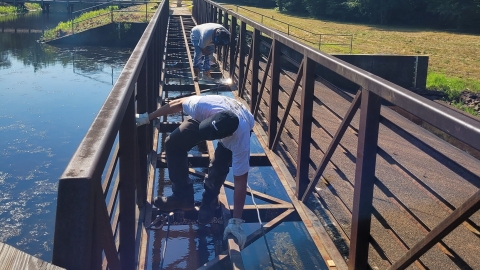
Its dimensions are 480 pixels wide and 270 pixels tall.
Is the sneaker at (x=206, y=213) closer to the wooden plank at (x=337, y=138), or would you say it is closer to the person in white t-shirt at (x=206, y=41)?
the wooden plank at (x=337, y=138)

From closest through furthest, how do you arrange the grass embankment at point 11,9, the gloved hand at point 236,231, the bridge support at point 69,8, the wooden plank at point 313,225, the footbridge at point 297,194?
1. the footbridge at point 297,194
2. the wooden plank at point 313,225
3. the gloved hand at point 236,231
4. the bridge support at point 69,8
5. the grass embankment at point 11,9

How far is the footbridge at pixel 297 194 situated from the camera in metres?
2.23

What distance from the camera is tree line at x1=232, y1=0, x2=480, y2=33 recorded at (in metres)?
39.7

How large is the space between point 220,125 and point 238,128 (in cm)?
33

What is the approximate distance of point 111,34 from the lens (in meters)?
35.9

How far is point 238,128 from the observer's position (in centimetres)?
466

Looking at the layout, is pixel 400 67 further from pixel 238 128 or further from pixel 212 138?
A: pixel 212 138

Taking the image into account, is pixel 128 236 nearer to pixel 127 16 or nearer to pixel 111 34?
pixel 111 34

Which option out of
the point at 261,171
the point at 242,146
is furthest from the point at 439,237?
the point at 261,171

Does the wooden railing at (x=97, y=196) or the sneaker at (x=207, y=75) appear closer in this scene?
the wooden railing at (x=97, y=196)

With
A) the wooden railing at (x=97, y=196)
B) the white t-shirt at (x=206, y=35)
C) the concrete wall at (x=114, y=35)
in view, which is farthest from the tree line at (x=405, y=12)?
the wooden railing at (x=97, y=196)

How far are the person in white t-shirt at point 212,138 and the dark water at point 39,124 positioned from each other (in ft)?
10.8

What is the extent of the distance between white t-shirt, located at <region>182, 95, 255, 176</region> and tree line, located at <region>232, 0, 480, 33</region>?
38.1m

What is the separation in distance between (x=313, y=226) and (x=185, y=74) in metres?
11.2
